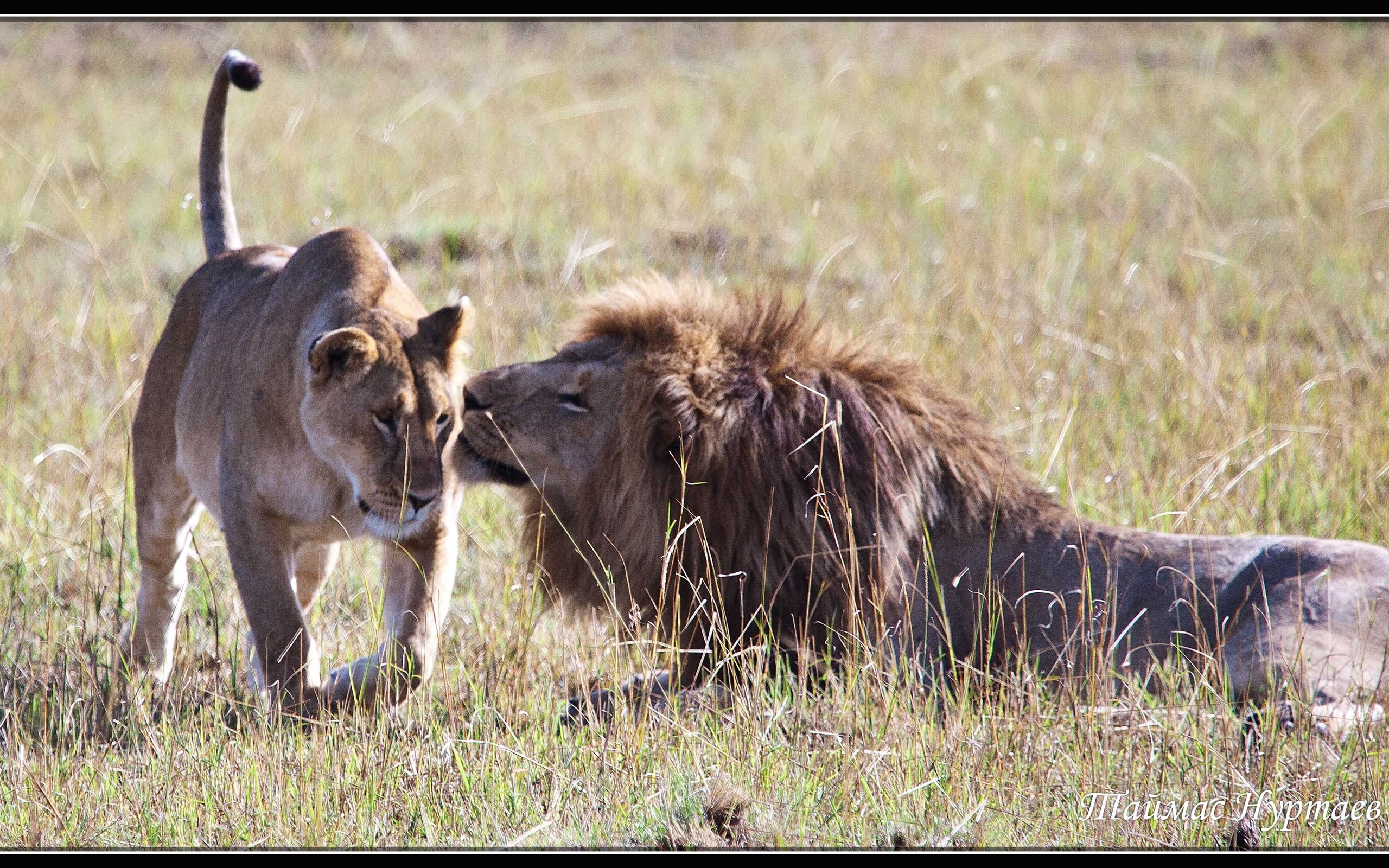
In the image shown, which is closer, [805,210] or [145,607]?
[145,607]

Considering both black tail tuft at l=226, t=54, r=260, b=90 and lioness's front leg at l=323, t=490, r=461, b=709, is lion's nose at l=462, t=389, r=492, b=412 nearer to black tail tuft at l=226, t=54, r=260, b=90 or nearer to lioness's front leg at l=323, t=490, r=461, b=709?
lioness's front leg at l=323, t=490, r=461, b=709

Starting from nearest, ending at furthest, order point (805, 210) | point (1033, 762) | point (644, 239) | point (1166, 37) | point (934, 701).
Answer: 1. point (1033, 762)
2. point (934, 701)
3. point (644, 239)
4. point (805, 210)
5. point (1166, 37)

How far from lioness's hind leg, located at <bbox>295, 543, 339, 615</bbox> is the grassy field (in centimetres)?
13

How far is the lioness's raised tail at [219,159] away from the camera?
→ 392cm

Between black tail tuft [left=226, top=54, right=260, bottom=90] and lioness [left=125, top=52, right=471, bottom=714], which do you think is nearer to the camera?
lioness [left=125, top=52, right=471, bottom=714]

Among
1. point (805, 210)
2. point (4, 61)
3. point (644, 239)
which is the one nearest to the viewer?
point (644, 239)

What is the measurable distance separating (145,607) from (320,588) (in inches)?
20.2

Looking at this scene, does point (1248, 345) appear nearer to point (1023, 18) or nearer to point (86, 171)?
point (86, 171)

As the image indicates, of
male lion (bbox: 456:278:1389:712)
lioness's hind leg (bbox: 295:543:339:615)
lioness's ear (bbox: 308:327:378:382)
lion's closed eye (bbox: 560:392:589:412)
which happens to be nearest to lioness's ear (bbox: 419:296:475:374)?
lioness's ear (bbox: 308:327:378:382)

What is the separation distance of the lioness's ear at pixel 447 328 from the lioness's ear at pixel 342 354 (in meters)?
0.17

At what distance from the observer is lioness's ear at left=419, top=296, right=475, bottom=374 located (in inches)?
132

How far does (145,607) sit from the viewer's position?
388 centimetres

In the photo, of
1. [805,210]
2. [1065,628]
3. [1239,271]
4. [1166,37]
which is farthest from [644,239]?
[1166,37]

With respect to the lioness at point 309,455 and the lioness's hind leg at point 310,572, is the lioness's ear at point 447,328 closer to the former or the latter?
the lioness at point 309,455
